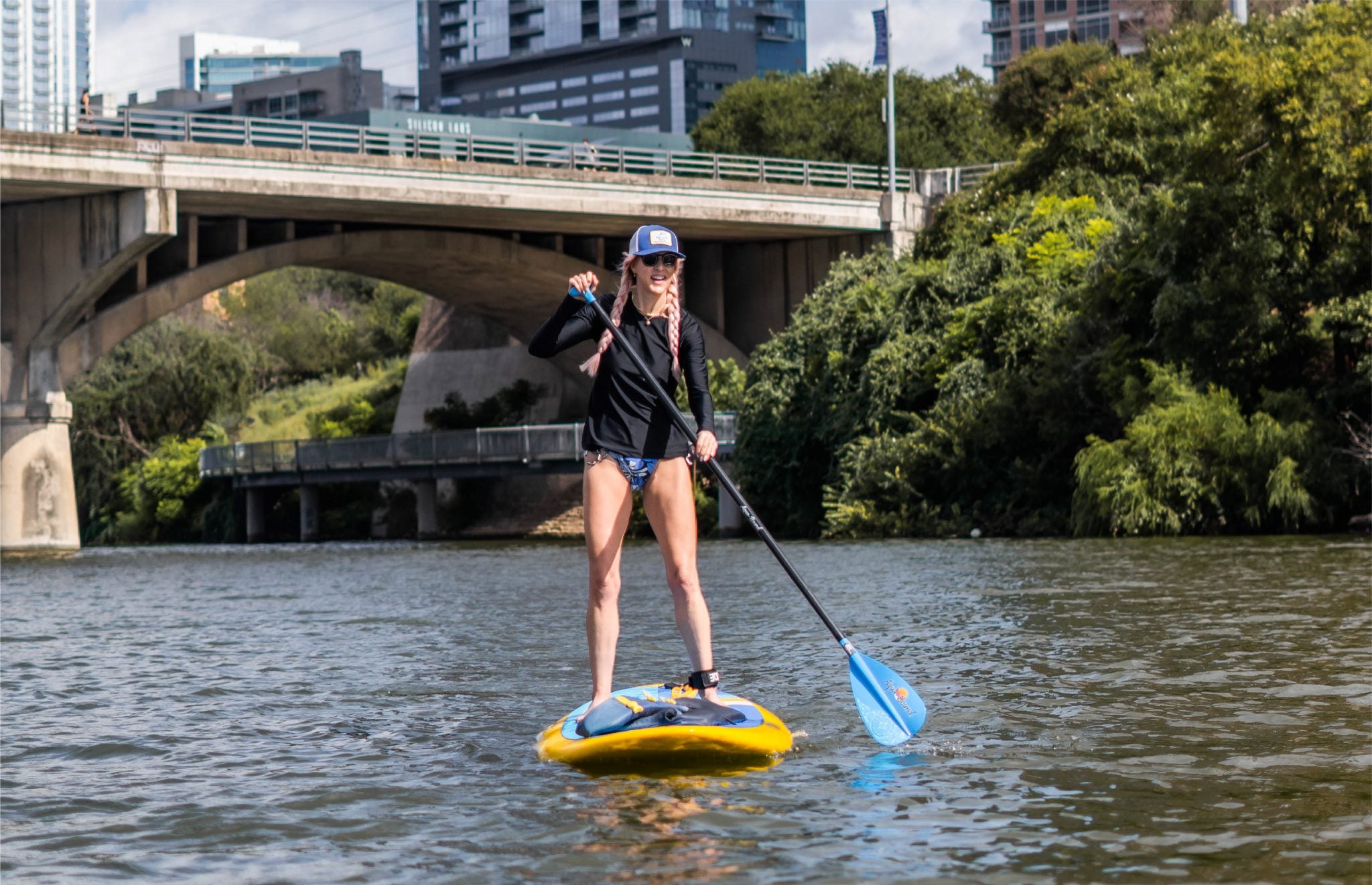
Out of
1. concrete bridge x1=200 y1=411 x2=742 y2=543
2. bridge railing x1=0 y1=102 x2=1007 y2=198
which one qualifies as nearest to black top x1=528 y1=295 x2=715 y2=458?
bridge railing x1=0 y1=102 x2=1007 y2=198

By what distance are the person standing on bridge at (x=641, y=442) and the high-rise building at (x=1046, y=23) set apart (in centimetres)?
10330

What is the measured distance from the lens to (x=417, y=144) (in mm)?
39531

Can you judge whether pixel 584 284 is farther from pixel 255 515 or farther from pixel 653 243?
pixel 255 515

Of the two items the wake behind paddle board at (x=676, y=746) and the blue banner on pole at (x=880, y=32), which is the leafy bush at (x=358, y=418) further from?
the wake behind paddle board at (x=676, y=746)

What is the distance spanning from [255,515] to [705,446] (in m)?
47.2

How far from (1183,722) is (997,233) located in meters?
30.4

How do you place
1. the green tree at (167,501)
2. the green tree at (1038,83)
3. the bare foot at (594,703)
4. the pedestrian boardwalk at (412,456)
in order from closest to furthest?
1. the bare foot at (594,703)
2. the pedestrian boardwalk at (412,456)
3. the green tree at (167,501)
4. the green tree at (1038,83)

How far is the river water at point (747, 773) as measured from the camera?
5.41m

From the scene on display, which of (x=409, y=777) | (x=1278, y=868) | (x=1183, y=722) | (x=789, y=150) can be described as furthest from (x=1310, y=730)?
(x=789, y=150)

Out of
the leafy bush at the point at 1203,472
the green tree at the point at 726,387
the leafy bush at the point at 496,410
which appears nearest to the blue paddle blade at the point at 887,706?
the leafy bush at the point at 1203,472

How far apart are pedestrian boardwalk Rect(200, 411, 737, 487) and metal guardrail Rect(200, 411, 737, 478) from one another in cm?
2

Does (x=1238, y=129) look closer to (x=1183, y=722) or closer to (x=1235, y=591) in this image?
(x=1235, y=591)

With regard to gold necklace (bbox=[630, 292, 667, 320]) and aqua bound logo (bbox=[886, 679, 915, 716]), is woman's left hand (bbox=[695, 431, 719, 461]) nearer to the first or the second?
gold necklace (bbox=[630, 292, 667, 320])

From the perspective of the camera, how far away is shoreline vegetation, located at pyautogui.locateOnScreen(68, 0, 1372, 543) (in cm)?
2611
